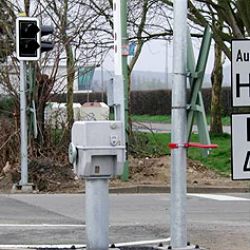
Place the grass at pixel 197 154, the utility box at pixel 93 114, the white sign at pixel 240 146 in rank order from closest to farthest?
the white sign at pixel 240 146
the grass at pixel 197 154
the utility box at pixel 93 114

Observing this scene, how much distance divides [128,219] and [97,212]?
16.7 feet

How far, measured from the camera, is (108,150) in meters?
6.28

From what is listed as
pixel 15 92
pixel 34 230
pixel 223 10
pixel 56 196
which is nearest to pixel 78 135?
pixel 34 230

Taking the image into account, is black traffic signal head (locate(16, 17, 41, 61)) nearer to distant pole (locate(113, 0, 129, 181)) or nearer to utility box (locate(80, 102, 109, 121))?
distant pole (locate(113, 0, 129, 181))

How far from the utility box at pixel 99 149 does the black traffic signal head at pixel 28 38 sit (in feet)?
29.1

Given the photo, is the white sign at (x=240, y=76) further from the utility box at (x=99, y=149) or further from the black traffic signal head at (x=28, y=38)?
the black traffic signal head at (x=28, y=38)

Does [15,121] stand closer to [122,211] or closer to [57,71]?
[57,71]

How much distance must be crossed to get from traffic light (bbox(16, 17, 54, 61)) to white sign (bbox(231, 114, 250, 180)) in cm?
1047

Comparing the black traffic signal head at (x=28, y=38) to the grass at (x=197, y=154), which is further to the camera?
the grass at (x=197, y=154)

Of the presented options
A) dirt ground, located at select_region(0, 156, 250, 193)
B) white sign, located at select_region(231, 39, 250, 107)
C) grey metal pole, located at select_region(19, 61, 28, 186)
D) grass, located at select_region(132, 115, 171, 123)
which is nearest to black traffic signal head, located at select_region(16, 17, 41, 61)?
grey metal pole, located at select_region(19, 61, 28, 186)

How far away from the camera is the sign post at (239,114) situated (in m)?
4.81

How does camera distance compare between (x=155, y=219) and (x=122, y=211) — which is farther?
(x=122, y=211)

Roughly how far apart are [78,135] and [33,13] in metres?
13.5

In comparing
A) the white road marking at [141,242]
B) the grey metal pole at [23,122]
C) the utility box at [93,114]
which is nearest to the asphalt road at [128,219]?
the white road marking at [141,242]
